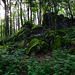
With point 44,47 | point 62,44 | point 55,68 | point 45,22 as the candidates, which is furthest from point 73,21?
point 55,68

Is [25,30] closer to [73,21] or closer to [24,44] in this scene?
[24,44]

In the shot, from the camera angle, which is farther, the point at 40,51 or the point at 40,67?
the point at 40,51

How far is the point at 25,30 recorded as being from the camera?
1046 cm

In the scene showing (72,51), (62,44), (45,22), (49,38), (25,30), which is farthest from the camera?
(45,22)

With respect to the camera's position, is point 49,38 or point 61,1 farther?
point 61,1

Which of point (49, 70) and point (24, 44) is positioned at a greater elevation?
point (24, 44)

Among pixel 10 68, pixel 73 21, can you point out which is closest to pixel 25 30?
pixel 10 68

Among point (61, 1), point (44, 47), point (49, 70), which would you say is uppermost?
point (61, 1)

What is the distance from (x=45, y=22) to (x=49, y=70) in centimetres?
1255

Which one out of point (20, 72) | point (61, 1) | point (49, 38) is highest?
point (61, 1)

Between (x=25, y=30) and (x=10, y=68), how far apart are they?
23.5ft

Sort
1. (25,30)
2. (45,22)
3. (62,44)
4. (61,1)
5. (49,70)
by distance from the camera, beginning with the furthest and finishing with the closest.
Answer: (61,1), (45,22), (25,30), (62,44), (49,70)

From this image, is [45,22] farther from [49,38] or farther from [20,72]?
[20,72]

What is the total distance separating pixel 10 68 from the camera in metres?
3.94
